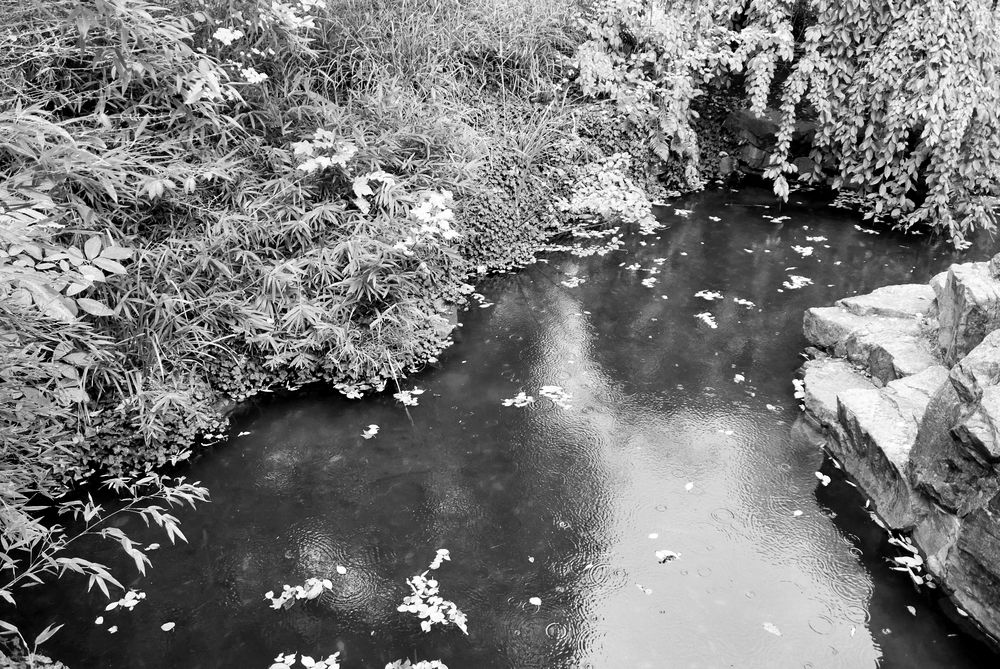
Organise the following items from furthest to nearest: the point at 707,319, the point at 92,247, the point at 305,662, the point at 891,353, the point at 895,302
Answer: the point at 707,319 → the point at 895,302 → the point at 891,353 → the point at 305,662 → the point at 92,247

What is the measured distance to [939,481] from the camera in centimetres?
396

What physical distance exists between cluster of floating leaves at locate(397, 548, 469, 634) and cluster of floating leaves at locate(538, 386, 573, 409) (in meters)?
1.87

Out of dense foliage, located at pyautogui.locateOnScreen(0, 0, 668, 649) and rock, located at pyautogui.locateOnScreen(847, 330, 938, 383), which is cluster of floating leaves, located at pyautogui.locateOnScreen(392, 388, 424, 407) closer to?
dense foliage, located at pyautogui.locateOnScreen(0, 0, 668, 649)

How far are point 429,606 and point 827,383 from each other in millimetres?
3449

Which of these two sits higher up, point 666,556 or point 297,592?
point 666,556

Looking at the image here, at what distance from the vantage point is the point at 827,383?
5371mm

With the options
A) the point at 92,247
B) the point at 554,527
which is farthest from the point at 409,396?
the point at 92,247

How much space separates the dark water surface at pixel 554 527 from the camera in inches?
143

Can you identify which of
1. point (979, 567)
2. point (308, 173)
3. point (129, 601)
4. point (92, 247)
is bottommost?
point (129, 601)

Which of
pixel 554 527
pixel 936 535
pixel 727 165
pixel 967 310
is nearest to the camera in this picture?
pixel 936 535

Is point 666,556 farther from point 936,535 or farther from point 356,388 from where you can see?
point 356,388

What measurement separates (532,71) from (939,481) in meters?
6.17

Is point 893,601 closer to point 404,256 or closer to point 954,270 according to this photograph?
point 954,270

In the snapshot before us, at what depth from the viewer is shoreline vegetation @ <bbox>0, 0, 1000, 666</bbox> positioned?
4230 mm
